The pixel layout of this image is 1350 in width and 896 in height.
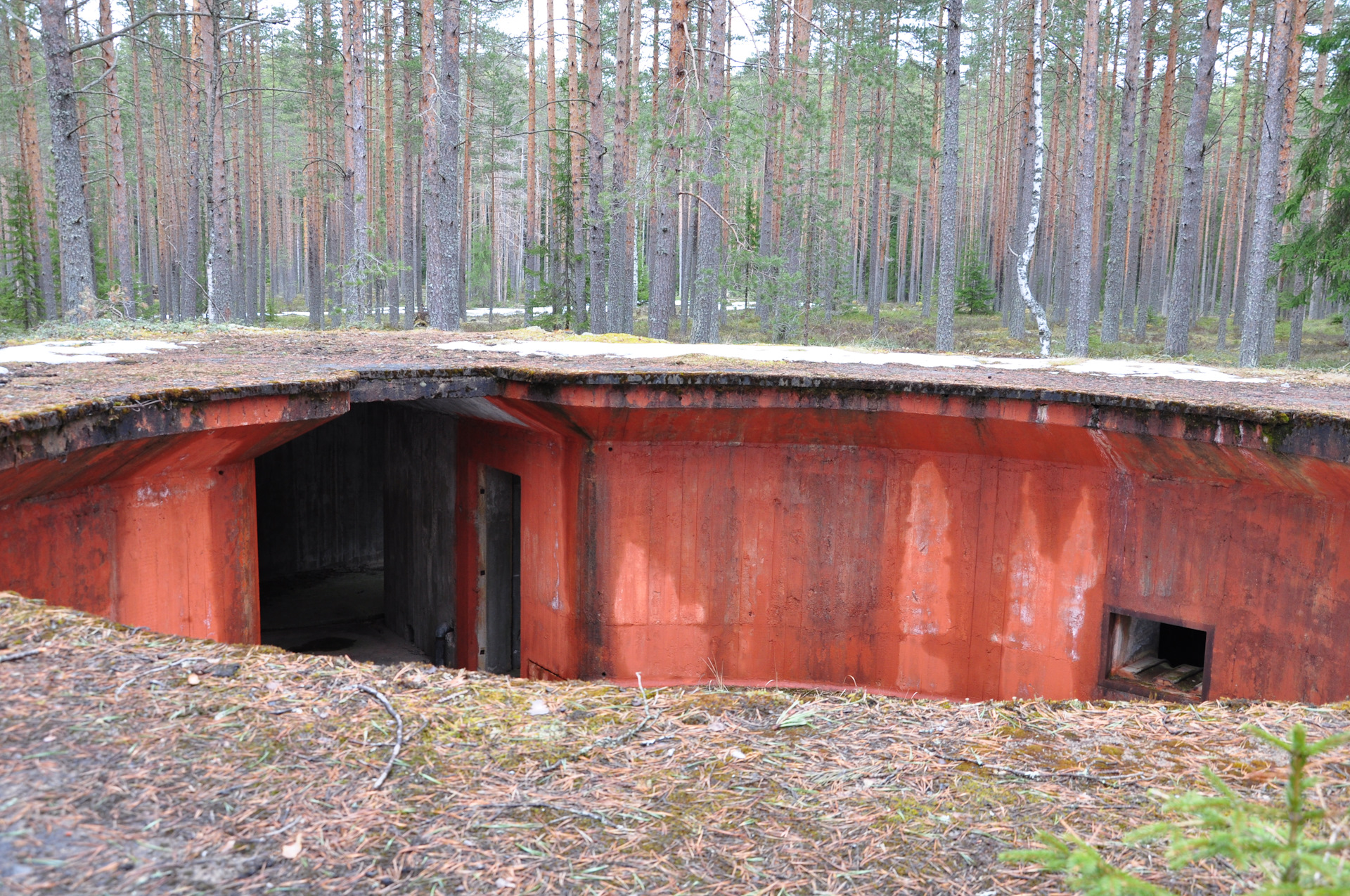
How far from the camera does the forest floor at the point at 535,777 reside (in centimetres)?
227

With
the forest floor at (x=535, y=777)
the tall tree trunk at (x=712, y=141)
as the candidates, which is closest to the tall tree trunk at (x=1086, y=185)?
the tall tree trunk at (x=712, y=141)

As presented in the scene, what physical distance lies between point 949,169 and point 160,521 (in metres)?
15.3

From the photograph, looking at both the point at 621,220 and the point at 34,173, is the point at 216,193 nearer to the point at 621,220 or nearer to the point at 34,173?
the point at 621,220

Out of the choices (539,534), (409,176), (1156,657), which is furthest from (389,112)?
(1156,657)

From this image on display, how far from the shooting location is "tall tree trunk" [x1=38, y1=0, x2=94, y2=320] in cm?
1411

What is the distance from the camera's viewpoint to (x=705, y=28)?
28.3 m

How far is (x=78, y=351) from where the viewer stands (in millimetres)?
9523

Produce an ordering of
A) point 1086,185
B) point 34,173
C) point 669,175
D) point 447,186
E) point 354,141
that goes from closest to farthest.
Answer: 1. point 669,175
2. point 447,186
3. point 1086,185
4. point 354,141
5. point 34,173

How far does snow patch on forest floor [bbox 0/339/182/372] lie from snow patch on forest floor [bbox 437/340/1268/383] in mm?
3276

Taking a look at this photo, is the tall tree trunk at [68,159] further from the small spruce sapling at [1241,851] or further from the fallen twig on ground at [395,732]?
the small spruce sapling at [1241,851]

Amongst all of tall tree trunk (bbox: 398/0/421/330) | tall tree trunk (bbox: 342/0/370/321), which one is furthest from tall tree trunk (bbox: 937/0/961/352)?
tall tree trunk (bbox: 398/0/421/330)

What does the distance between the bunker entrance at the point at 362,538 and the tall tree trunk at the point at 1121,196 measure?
60.5 ft

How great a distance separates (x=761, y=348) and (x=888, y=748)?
1037cm

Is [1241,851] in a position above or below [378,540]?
above
